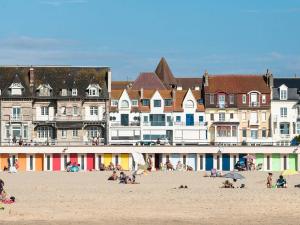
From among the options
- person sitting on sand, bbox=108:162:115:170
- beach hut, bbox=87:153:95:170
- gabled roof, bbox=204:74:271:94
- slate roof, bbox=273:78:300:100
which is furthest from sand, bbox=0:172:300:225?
gabled roof, bbox=204:74:271:94

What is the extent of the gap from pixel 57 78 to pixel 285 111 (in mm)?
20639

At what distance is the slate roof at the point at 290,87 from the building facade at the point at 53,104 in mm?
15462

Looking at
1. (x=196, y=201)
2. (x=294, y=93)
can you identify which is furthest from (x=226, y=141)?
(x=196, y=201)

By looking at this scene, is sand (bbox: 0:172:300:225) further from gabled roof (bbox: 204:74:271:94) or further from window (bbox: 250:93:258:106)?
gabled roof (bbox: 204:74:271:94)

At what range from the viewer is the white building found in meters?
87.9

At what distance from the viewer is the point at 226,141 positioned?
3391 inches

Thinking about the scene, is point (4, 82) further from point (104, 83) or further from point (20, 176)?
point (20, 176)

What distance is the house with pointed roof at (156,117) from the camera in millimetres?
85188

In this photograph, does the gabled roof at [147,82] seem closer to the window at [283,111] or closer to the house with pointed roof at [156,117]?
the house with pointed roof at [156,117]

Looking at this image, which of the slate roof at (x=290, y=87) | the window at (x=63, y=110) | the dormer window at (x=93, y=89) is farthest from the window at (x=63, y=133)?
the slate roof at (x=290, y=87)

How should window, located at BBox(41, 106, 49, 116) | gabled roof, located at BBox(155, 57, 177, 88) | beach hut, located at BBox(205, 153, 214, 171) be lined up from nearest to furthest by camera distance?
beach hut, located at BBox(205, 153, 214, 171) → window, located at BBox(41, 106, 49, 116) → gabled roof, located at BBox(155, 57, 177, 88)

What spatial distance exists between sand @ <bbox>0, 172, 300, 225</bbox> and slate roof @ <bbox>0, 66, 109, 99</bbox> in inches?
1001

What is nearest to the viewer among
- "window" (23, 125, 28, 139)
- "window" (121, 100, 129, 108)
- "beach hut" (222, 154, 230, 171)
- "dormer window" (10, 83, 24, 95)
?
"beach hut" (222, 154, 230, 171)

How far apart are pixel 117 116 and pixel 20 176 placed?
24385 mm
